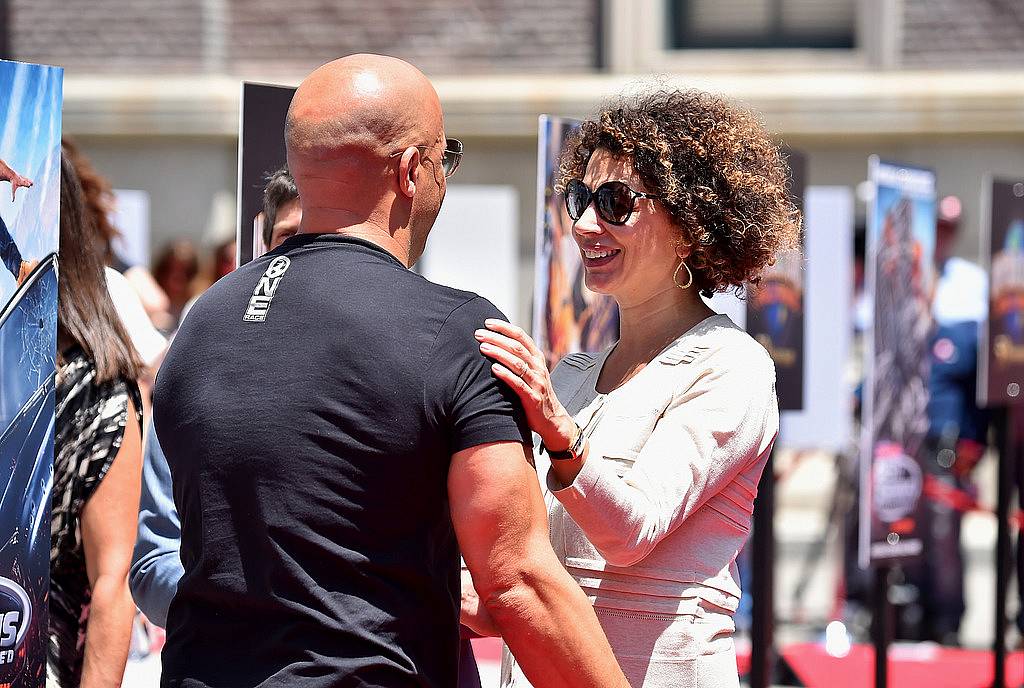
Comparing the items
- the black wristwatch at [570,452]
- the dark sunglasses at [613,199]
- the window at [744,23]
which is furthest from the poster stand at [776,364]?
the window at [744,23]

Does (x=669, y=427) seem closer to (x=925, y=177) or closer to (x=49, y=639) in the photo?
(x=49, y=639)

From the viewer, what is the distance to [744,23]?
423 inches

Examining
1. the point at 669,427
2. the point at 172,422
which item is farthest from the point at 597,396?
the point at 172,422

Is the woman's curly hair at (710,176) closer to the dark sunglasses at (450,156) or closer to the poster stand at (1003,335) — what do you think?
the dark sunglasses at (450,156)

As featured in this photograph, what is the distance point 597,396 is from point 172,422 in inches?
34.6

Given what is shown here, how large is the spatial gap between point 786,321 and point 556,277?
1250mm

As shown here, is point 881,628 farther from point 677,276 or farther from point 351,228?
point 351,228

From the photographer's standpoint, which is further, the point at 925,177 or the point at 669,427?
the point at 925,177

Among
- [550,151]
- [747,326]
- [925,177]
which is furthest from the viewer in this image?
[925,177]

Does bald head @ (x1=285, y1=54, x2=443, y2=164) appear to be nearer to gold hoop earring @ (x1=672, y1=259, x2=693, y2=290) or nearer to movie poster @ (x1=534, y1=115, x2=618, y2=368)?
gold hoop earring @ (x1=672, y1=259, x2=693, y2=290)

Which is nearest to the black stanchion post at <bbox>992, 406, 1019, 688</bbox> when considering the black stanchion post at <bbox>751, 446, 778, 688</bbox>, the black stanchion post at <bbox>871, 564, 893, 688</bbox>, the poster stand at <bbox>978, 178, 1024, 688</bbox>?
the poster stand at <bbox>978, 178, 1024, 688</bbox>

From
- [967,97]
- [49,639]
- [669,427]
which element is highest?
[967,97]

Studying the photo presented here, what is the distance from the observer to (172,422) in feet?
6.67

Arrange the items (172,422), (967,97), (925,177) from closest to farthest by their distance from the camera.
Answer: (172,422) → (925,177) → (967,97)
